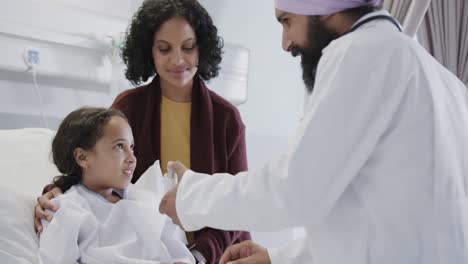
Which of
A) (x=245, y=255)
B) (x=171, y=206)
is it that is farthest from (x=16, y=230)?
(x=245, y=255)

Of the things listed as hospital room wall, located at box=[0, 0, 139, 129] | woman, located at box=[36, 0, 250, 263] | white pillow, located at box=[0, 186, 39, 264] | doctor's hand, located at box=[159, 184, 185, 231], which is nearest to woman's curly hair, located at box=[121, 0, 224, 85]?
woman, located at box=[36, 0, 250, 263]

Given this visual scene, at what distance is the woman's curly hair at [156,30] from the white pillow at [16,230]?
2.51ft

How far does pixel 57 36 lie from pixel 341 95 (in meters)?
1.71

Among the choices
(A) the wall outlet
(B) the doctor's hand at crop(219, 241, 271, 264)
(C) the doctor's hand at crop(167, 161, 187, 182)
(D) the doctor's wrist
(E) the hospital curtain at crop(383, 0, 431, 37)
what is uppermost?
(E) the hospital curtain at crop(383, 0, 431, 37)

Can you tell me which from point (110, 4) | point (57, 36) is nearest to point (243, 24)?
point (110, 4)

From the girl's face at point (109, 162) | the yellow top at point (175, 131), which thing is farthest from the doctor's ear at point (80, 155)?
the yellow top at point (175, 131)

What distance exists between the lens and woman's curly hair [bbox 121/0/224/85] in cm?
204

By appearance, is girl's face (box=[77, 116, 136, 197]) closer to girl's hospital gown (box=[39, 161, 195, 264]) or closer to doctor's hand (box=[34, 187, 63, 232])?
girl's hospital gown (box=[39, 161, 195, 264])

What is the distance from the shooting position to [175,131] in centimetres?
205

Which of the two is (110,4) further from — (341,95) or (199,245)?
(341,95)

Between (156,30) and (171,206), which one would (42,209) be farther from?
(156,30)

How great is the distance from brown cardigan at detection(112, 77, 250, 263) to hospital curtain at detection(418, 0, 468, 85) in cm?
95

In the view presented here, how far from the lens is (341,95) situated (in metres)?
1.13

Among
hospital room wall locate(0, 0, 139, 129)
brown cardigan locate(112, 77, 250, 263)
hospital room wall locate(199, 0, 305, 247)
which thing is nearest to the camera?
brown cardigan locate(112, 77, 250, 263)
